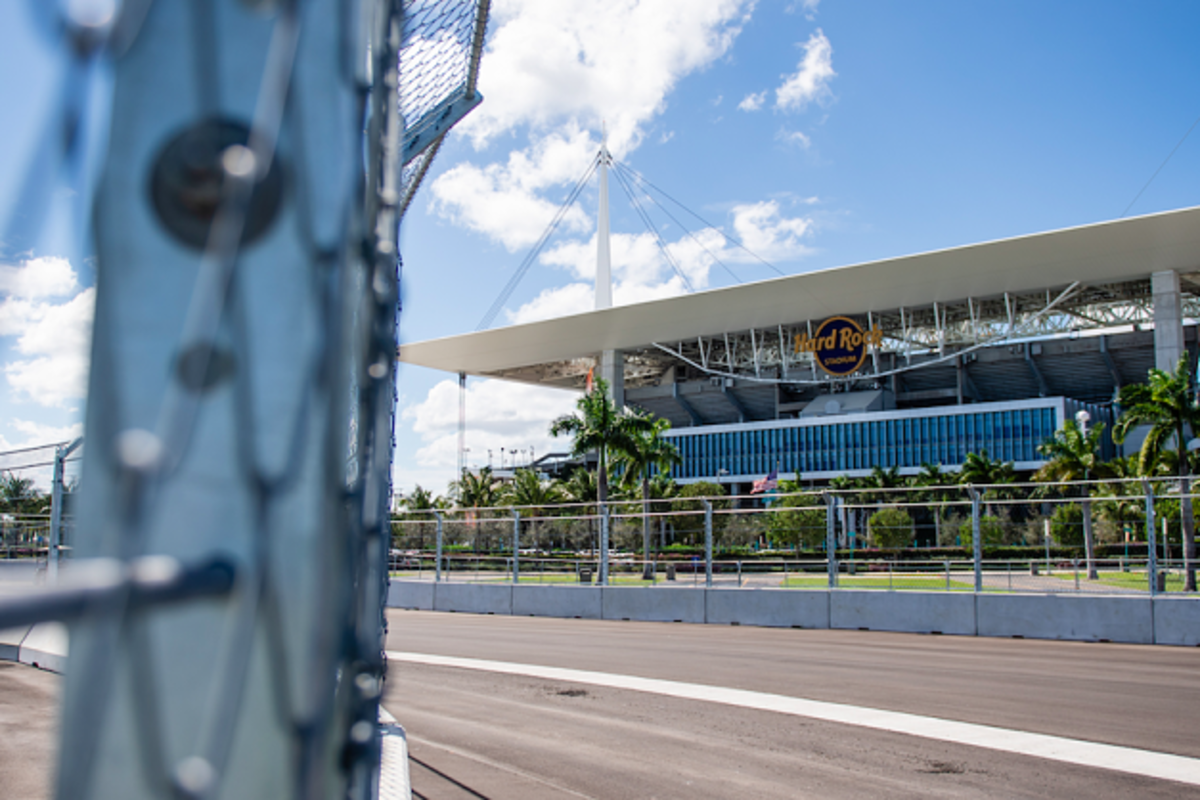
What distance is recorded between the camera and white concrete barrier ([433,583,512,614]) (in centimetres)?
2213

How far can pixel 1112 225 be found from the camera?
174 ft

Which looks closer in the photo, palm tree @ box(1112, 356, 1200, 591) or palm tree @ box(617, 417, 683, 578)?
palm tree @ box(1112, 356, 1200, 591)

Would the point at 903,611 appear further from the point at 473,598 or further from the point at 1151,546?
the point at 473,598

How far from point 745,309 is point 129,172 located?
7095 cm

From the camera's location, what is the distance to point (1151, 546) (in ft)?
48.6

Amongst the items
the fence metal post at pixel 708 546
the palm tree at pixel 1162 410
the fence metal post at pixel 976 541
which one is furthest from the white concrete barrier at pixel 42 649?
the palm tree at pixel 1162 410

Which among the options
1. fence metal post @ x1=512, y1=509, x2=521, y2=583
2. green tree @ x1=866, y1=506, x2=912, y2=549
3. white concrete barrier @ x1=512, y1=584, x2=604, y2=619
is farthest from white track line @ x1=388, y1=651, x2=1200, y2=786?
fence metal post @ x1=512, y1=509, x2=521, y2=583

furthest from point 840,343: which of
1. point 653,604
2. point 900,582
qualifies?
point 900,582

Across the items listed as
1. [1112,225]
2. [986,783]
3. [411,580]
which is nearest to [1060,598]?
[986,783]

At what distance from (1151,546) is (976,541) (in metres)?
2.72

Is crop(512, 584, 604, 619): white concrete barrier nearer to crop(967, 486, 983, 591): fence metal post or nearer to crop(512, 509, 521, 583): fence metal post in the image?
crop(512, 509, 521, 583): fence metal post

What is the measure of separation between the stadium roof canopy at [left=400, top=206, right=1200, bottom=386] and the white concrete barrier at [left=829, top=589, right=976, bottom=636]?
46.2m

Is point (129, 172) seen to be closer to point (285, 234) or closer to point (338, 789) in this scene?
point (285, 234)

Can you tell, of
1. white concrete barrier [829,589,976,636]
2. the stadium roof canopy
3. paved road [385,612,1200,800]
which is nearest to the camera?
paved road [385,612,1200,800]
